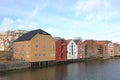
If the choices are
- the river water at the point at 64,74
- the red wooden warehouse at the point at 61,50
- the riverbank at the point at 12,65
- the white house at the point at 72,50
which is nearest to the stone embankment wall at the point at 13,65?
the riverbank at the point at 12,65

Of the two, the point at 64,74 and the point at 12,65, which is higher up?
the point at 12,65

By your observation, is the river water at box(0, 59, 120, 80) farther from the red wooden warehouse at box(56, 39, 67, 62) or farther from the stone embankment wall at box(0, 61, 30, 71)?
the red wooden warehouse at box(56, 39, 67, 62)

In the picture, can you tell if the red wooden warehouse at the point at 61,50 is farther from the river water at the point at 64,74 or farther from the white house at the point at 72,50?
the river water at the point at 64,74

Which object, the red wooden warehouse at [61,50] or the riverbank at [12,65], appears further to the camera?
the red wooden warehouse at [61,50]

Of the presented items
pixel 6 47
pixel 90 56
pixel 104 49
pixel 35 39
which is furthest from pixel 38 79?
pixel 104 49

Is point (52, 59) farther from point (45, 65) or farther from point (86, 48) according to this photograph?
point (86, 48)

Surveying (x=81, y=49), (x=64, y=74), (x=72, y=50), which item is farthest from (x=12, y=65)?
(x=81, y=49)

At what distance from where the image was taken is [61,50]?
57.3 m

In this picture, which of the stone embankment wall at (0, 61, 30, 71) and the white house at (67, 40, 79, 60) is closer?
the stone embankment wall at (0, 61, 30, 71)

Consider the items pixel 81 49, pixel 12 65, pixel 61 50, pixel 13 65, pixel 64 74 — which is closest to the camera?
pixel 64 74

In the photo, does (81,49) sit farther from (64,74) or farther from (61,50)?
(64,74)

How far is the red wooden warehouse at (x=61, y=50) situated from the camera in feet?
181

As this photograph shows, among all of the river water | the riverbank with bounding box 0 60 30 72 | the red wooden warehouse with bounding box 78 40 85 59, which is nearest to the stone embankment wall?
the riverbank with bounding box 0 60 30 72

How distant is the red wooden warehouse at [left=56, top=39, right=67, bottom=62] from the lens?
55047 mm
